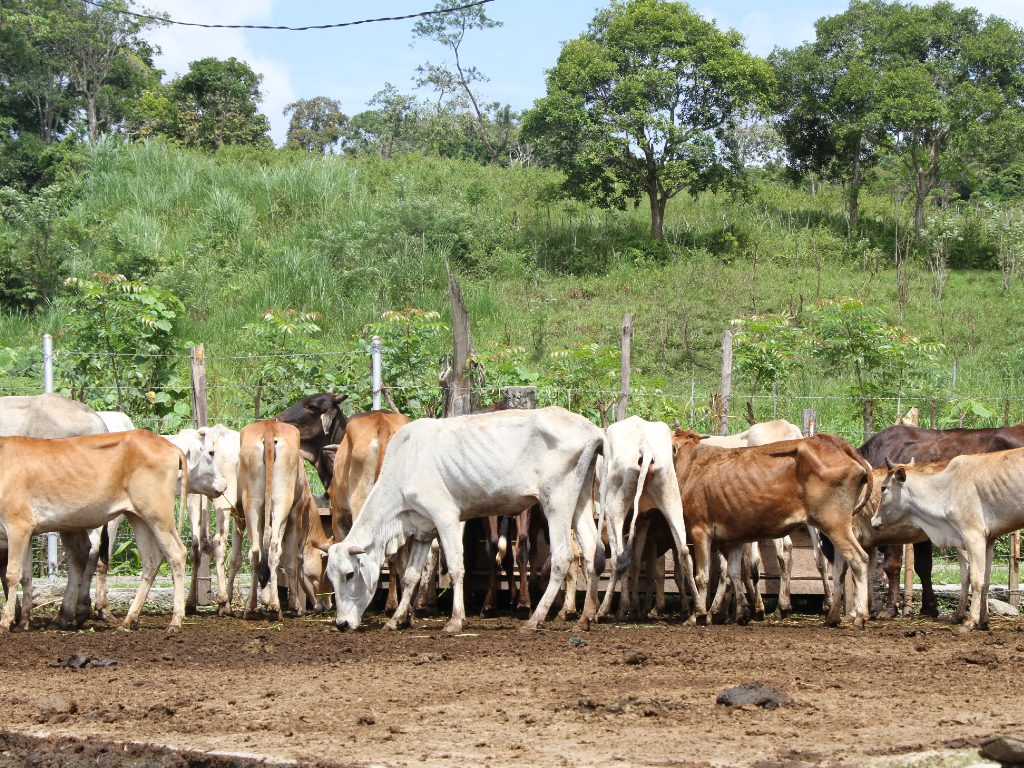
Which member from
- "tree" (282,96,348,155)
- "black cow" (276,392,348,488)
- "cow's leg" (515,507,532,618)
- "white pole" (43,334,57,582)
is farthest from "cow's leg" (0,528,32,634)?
"tree" (282,96,348,155)

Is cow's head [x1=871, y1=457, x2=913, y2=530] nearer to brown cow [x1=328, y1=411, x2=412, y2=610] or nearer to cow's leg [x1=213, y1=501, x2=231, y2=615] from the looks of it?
brown cow [x1=328, y1=411, x2=412, y2=610]

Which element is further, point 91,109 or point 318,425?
point 91,109

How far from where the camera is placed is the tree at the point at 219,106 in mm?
46125

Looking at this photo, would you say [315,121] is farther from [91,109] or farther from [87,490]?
[87,490]

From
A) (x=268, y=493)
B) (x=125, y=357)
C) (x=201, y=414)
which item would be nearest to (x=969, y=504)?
(x=268, y=493)

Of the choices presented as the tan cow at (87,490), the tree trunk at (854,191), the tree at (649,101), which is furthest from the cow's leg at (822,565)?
the tree trunk at (854,191)

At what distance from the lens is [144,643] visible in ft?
31.9

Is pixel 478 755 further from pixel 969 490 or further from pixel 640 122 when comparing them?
pixel 640 122

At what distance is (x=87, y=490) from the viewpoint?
10695mm

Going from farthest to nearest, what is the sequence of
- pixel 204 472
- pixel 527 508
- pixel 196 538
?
pixel 196 538 < pixel 204 472 < pixel 527 508

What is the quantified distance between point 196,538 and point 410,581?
292 cm

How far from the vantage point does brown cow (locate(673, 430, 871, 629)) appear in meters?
10.8

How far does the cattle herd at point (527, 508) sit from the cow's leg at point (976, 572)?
0.02m

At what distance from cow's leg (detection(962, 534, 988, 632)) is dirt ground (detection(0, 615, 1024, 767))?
0.33 meters
